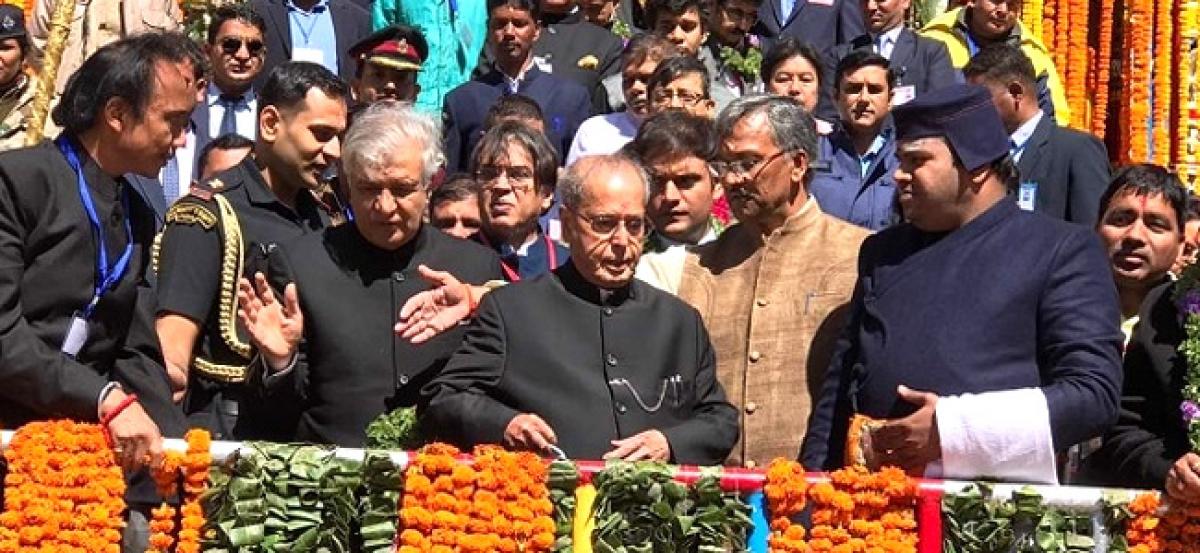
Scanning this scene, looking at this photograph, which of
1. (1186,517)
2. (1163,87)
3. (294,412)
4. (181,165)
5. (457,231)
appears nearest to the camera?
(1186,517)

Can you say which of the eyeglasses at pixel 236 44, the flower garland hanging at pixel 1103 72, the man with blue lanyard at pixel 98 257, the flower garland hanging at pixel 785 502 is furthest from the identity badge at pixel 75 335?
the flower garland hanging at pixel 1103 72

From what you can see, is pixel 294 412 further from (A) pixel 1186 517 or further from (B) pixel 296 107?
(A) pixel 1186 517

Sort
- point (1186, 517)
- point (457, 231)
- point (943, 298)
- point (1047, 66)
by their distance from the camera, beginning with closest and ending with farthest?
point (1186, 517) < point (943, 298) < point (457, 231) < point (1047, 66)

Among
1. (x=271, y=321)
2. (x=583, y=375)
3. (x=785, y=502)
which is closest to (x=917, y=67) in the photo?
(x=583, y=375)

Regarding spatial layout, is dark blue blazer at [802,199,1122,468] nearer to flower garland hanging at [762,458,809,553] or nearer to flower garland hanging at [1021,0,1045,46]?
flower garland hanging at [762,458,809,553]

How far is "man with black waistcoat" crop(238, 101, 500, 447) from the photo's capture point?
6.77m

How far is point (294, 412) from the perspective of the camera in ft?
22.6

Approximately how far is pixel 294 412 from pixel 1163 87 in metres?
7.70

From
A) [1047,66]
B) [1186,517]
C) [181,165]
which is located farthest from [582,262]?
[1047,66]

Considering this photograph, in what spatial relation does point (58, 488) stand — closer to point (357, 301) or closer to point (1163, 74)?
point (357, 301)

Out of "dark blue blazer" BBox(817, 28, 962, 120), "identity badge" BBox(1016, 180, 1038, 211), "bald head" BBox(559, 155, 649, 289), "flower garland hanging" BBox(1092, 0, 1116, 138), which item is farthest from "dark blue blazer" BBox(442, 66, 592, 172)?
"bald head" BBox(559, 155, 649, 289)

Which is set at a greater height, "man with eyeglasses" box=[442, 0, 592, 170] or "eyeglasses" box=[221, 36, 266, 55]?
"eyeglasses" box=[221, 36, 266, 55]

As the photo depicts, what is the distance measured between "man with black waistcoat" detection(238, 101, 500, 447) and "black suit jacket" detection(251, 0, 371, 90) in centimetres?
446

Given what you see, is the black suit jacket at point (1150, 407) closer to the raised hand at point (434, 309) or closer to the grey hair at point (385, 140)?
the raised hand at point (434, 309)
